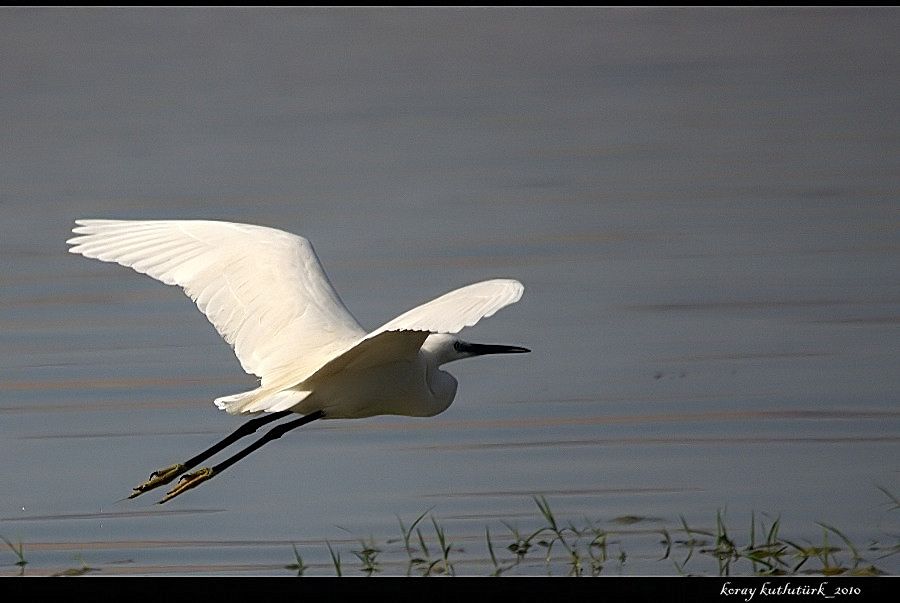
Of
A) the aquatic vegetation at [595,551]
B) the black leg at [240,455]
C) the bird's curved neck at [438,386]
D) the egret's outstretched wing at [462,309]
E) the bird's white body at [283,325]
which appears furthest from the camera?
the bird's curved neck at [438,386]

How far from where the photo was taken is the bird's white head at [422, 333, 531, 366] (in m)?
6.14

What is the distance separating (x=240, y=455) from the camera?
19.8ft

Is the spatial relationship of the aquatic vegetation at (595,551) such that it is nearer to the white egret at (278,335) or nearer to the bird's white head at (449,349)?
the white egret at (278,335)

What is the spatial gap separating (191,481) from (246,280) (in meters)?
0.72

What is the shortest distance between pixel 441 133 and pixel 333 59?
5193 mm

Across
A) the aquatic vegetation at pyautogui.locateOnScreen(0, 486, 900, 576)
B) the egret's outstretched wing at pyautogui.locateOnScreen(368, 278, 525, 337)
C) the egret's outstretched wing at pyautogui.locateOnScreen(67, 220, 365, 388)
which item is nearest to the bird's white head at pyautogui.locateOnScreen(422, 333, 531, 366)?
the egret's outstretched wing at pyautogui.locateOnScreen(67, 220, 365, 388)

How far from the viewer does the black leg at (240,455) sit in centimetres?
595

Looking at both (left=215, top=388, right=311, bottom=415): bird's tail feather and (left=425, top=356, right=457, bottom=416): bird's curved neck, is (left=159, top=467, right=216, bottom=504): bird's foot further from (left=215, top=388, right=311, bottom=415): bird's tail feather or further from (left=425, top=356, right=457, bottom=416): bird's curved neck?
(left=425, top=356, right=457, bottom=416): bird's curved neck

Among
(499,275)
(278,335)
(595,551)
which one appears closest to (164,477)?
(278,335)

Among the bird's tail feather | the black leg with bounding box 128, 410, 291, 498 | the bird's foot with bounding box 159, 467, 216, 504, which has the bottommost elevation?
the bird's foot with bounding box 159, 467, 216, 504

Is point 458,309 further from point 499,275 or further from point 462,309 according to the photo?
point 499,275

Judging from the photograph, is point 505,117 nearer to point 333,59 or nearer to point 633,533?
point 333,59

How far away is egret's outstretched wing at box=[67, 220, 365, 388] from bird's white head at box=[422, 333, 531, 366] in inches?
10.3

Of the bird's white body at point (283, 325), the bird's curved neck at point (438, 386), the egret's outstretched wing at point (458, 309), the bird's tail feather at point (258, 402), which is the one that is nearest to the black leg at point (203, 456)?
the bird's white body at point (283, 325)
